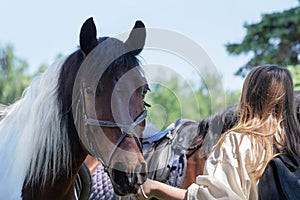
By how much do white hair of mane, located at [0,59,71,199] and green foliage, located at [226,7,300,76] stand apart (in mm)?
7815

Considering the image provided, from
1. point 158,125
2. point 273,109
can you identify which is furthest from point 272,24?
point 273,109

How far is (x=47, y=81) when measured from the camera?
2.53 metres

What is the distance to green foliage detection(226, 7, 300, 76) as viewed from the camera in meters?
9.66

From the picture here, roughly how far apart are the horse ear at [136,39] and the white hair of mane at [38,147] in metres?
0.41

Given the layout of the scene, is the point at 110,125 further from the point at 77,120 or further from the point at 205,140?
the point at 205,140

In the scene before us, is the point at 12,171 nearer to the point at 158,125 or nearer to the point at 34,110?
the point at 34,110

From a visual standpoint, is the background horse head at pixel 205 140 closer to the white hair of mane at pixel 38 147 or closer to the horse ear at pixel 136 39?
the horse ear at pixel 136 39

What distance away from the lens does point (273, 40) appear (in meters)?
9.88

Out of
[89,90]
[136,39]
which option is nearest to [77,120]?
[89,90]

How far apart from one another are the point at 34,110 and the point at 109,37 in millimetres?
551

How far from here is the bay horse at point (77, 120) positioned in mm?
2299

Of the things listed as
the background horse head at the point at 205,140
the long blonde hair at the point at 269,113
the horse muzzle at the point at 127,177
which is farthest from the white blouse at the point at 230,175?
the background horse head at the point at 205,140

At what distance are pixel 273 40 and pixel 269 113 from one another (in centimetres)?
770

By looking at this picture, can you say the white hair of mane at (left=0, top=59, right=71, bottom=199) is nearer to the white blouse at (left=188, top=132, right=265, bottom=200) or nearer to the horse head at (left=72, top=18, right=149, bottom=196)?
the horse head at (left=72, top=18, right=149, bottom=196)
